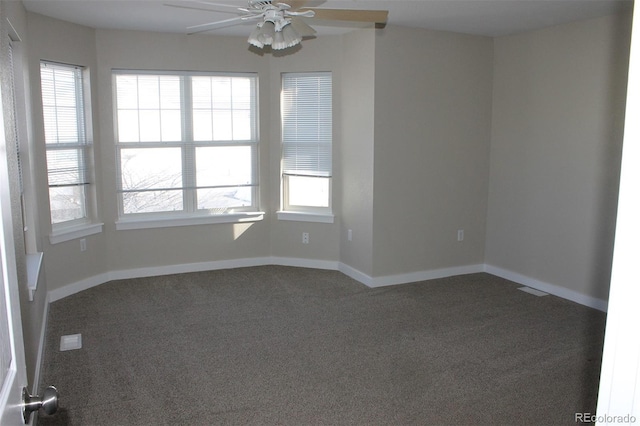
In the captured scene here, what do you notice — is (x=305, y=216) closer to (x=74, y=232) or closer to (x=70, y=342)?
(x=74, y=232)

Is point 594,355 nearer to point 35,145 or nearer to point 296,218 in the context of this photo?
point 296,218

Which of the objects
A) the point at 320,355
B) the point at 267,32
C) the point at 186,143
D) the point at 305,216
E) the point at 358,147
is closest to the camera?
the point at 267,32

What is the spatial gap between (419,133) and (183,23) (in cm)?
243

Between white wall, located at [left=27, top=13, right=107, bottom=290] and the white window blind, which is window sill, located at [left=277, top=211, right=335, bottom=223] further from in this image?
white wall, located at [left=27, top=13, right=107, bottom=290]

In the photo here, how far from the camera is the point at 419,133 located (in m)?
5.34

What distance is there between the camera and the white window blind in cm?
578

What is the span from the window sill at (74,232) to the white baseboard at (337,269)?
17.8 inches

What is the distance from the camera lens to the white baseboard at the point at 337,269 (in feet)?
16.3

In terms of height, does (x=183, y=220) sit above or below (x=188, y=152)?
below

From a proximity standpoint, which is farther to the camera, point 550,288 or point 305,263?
point 305,263

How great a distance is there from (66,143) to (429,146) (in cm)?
342

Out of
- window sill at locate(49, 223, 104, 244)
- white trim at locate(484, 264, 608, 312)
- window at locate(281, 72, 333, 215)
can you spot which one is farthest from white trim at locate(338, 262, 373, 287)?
window sill at locate(49, 223, 104, 244)

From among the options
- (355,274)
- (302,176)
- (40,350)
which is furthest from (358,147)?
(40,350)

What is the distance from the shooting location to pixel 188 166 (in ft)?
19.1
